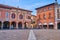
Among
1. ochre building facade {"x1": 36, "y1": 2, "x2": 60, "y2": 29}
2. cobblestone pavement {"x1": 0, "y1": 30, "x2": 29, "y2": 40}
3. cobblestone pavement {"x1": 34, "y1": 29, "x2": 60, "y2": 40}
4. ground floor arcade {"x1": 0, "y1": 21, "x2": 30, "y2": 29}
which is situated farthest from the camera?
ochre building facade {"x1": 36, "y1": 2, "x2": 60, "y2": 29}

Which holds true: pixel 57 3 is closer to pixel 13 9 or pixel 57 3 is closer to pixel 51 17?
pixel 51 17

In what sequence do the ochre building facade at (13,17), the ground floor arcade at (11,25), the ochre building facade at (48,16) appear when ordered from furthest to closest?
1. the ochre building facade at (48,16)
2. the ground floor arcade at (11,25)
3. the ochre building facade at (13,17)

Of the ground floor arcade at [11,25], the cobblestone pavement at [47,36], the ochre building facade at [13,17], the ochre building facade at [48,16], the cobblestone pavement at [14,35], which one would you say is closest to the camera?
the cobblestone pavement at [14,35]

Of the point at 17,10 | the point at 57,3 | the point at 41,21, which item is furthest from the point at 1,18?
the point at 57,3

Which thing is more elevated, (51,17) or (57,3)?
(57,3)

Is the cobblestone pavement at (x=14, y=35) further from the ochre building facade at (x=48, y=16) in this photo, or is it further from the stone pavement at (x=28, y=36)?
the ochre building facade at (x=48, y=16)

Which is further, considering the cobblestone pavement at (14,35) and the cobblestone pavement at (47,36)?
the cobblestone pavement at (47,36)

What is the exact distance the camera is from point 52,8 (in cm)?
4662

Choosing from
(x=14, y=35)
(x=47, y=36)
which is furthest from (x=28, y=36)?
(x=14, y=35)

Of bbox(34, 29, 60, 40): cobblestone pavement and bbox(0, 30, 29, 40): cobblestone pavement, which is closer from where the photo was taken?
bbox(0, 30, 29, 40): cobblestone pavement

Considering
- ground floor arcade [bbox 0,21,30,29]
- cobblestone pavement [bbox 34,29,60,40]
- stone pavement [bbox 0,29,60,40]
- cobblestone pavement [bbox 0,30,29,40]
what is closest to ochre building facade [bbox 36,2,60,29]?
ground floor arcade [bbox 0,21,30,29]

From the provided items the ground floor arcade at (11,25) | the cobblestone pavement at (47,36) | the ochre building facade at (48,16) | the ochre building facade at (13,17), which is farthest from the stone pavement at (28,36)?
the ochre building facade at (48,16)

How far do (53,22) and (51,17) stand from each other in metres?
2.14

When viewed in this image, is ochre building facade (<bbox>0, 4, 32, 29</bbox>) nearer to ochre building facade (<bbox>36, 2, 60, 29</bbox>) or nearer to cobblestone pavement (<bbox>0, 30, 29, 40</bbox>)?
ochre building facade (<bbox>36, 2, 60, 29</bbox>)
